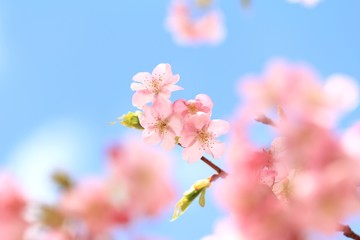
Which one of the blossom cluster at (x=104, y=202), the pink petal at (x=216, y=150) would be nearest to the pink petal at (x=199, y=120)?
the pink petal at (x=216, y=150)

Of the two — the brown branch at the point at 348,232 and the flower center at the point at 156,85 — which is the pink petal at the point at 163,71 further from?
the brown branch at the point at 348,232

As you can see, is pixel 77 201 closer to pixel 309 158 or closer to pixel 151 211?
pixel 151 211

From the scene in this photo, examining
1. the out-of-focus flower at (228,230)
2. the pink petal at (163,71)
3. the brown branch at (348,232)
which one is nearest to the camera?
the out-of-focus flower at (228,230)

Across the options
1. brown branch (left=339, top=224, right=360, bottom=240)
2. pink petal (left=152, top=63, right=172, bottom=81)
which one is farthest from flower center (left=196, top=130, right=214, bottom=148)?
brown branch (left=339, top=224, right=360, bottom=240)

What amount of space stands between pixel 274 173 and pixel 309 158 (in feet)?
3.17

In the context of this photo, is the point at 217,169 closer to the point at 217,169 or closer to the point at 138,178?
the point at 217,169

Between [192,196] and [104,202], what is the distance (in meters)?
1.19

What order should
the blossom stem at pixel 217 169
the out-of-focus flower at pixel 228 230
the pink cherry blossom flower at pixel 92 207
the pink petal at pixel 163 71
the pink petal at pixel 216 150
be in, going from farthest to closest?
1. the pink petal at pixel 163 71
2. the pink petal at pixel 216 150
3. the blossom stem at pixel 217 169
4. the out-of-focus flower at pixel 228 230
5. the pink cherry blossom flower at pixel 92 207

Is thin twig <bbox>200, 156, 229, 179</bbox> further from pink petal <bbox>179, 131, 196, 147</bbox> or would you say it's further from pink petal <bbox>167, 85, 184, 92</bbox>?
pink petal <bbox>167, 85, 184, 92</bbox>

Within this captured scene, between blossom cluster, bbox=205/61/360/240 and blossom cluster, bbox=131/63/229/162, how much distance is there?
3.97 feet

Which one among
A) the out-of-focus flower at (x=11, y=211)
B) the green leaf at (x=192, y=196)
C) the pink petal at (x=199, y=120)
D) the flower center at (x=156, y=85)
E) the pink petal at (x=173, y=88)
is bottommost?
the out-of-focus flower at (x=11, y=211)

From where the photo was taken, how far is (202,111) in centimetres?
232

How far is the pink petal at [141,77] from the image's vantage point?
2.53 m

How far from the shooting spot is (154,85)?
97.3 inches
